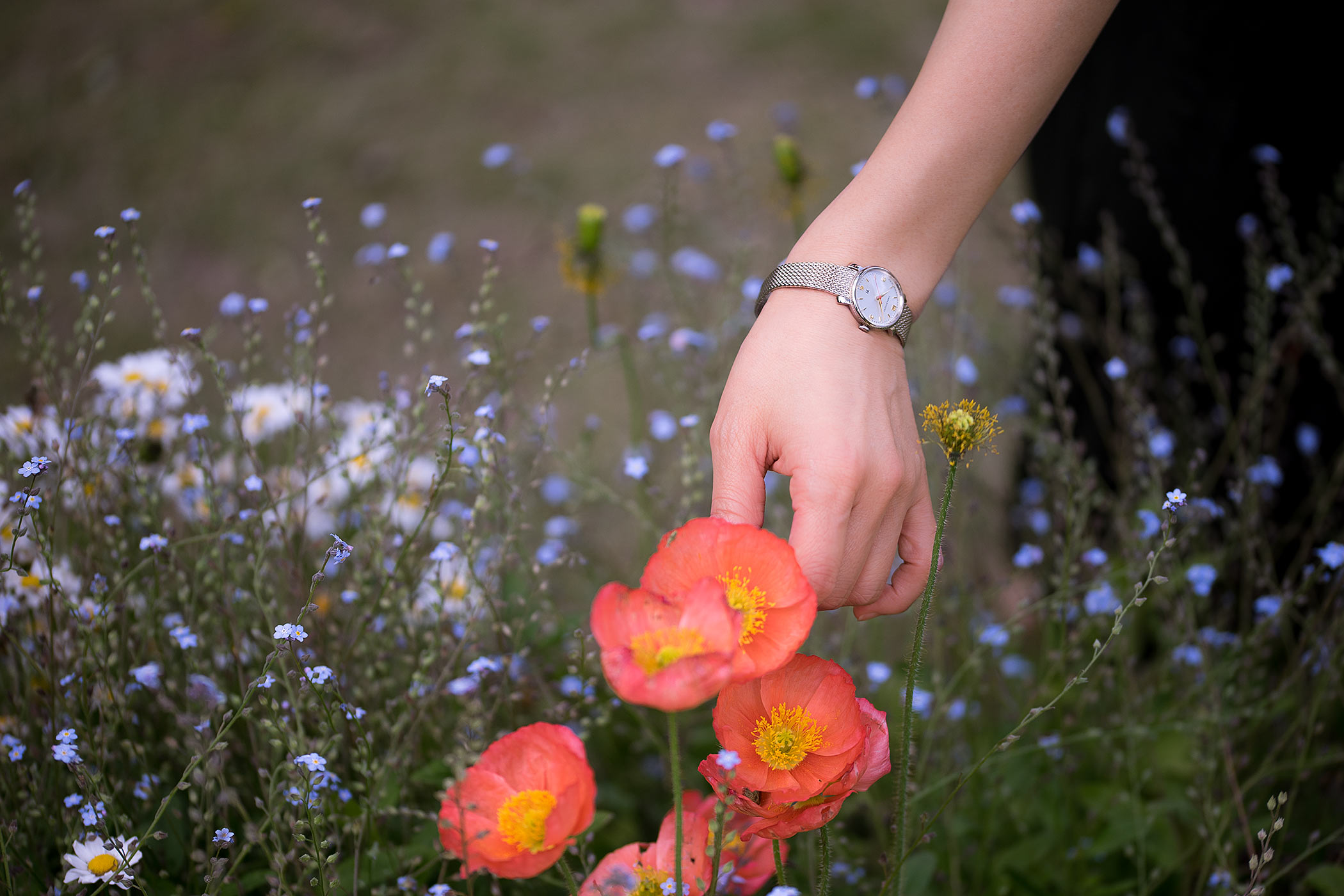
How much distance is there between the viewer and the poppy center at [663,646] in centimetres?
73

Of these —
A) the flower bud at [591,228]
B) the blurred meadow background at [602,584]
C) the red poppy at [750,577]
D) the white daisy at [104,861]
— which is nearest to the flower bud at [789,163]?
the blurred meadow background at [602,584]

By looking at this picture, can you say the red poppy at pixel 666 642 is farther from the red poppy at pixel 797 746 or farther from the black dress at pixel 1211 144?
the black dress at pixel 1211 144

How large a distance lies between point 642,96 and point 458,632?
4486mm

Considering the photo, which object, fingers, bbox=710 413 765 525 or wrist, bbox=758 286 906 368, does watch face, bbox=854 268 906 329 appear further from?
fingers, bbox=710 413 765 525

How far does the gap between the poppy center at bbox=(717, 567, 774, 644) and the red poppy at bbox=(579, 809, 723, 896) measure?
193 mm

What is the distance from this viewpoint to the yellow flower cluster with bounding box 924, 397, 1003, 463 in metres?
0.82

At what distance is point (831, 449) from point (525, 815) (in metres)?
0.42

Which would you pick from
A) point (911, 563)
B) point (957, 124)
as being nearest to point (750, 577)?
point (911, 563)

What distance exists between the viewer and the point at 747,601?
79 cm

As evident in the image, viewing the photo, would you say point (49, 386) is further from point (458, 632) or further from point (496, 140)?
point (496, 140)

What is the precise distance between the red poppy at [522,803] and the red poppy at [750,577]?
0.53 ft

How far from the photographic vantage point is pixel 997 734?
1.53 m

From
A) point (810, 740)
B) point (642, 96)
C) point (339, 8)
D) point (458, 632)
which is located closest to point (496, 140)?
point (642, 96)

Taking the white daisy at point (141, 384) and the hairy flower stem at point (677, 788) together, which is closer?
the hairy flower stem at point (677, 788)
